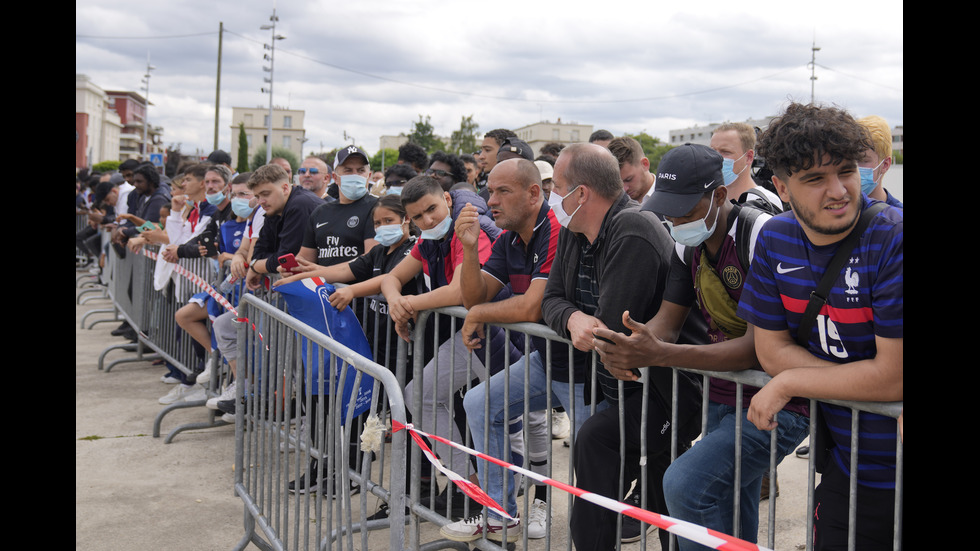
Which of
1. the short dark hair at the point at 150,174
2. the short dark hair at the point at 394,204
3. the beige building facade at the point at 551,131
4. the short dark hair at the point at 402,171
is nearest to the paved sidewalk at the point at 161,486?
the short dark hair at the point at 394,204

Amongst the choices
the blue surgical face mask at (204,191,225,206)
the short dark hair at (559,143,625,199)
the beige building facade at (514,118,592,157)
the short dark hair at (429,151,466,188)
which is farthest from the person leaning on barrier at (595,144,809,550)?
the beige building facade at (514,118,592,157)

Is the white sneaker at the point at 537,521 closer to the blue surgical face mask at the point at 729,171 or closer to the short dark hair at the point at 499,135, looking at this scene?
the blue surgical face mask at the point at 729,171

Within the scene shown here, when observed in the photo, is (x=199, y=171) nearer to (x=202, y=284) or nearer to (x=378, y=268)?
(x=202, y=284)

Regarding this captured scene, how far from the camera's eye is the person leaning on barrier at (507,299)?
3734 mm

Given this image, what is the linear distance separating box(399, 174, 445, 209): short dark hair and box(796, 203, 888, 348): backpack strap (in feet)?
8.91

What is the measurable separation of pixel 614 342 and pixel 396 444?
84cm

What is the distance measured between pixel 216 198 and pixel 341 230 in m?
2.62

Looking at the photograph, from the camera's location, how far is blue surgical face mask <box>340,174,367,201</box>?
596 cm

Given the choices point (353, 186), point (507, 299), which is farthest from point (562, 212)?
point (353, 186)

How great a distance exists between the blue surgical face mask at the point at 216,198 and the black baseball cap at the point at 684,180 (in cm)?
597

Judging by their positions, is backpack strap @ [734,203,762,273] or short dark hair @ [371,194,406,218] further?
short dark hair @ [371,194,406,218]

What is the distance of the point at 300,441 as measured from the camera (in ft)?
12.7

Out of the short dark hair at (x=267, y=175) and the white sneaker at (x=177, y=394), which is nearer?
the short dark hair at (x=267, y=175)

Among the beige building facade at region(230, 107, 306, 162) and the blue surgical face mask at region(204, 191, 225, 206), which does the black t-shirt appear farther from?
the beige building facade at region(230, 107, 306, 162)
